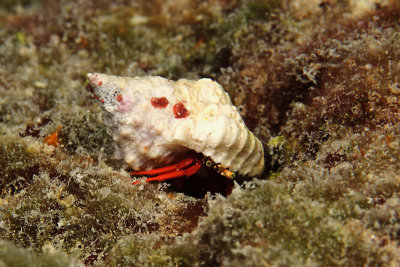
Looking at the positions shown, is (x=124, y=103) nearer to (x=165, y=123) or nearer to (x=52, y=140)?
(x=165, y=123)

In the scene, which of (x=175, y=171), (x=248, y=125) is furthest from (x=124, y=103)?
(x=248, y=125)

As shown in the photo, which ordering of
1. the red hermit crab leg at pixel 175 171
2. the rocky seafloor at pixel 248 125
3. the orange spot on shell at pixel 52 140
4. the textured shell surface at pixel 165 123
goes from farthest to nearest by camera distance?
1. the orange spot on shell at pixel 52 140
2. the red hermit crab leg at pixel 175 171
3. the textured shell surface at pixel 165 123
4. the rocky seafloor at pixel 248 125

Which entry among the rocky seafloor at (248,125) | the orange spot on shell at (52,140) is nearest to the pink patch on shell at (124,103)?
the rocky seafloor at (248,125)

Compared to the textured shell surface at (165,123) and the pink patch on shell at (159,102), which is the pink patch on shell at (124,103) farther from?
the pink patch on shell at (159,102)

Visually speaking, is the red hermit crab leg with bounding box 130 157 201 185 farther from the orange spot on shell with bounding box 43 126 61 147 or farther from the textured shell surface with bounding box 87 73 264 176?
the orange spot on shell with bounding box 43 126 61 147

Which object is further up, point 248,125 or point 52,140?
point 248,125

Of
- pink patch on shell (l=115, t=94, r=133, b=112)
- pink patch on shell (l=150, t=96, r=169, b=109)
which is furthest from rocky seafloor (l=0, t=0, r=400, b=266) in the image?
pink patch on shell (l=150, t=96, r=169, b=109)

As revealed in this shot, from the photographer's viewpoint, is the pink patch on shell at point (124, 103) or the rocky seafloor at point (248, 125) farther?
the pink patch on shell at point (124, 103)
